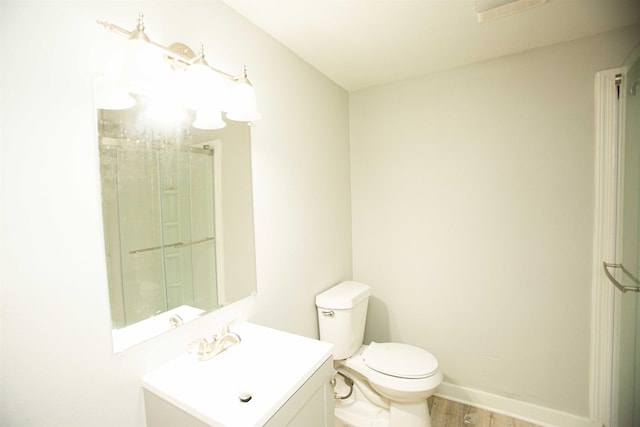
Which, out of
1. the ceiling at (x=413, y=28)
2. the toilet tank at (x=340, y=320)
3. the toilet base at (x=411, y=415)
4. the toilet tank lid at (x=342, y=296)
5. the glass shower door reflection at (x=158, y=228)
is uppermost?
the ceiling at (x=413, y=28)

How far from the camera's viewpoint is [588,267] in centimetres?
168

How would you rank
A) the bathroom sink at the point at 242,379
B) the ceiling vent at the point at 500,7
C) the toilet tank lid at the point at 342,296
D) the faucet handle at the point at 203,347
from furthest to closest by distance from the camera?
the toilet tank lid at the point at 342,296 < the ceiling vent at the point at 500,7 < the faucet handle at the point at 203,347 < the bathroom sink at the point at 242,379

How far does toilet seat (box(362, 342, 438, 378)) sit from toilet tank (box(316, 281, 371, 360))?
12 centimetres

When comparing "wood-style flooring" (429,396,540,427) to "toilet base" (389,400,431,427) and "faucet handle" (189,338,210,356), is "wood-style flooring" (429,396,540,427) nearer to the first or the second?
"toilet base" (389,400,431,427)

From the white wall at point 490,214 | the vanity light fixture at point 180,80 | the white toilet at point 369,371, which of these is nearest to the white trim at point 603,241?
the white wall at point 490,214

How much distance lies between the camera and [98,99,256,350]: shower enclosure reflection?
911 millimetres

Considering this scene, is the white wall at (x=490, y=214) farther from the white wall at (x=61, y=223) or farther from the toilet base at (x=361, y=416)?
the white wall at (x=61, y=223)

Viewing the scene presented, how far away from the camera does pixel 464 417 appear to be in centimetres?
189

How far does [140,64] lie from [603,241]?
230 centimetres

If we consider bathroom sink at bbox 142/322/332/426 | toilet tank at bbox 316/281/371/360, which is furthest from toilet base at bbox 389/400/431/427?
bathroom sink at bbox 142/322/332/426

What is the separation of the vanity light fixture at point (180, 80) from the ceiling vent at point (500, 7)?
1127mm

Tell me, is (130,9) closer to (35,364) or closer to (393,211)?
(35,364)

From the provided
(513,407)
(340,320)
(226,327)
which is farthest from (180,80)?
(513,407)

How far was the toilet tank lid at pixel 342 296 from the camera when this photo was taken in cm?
182
